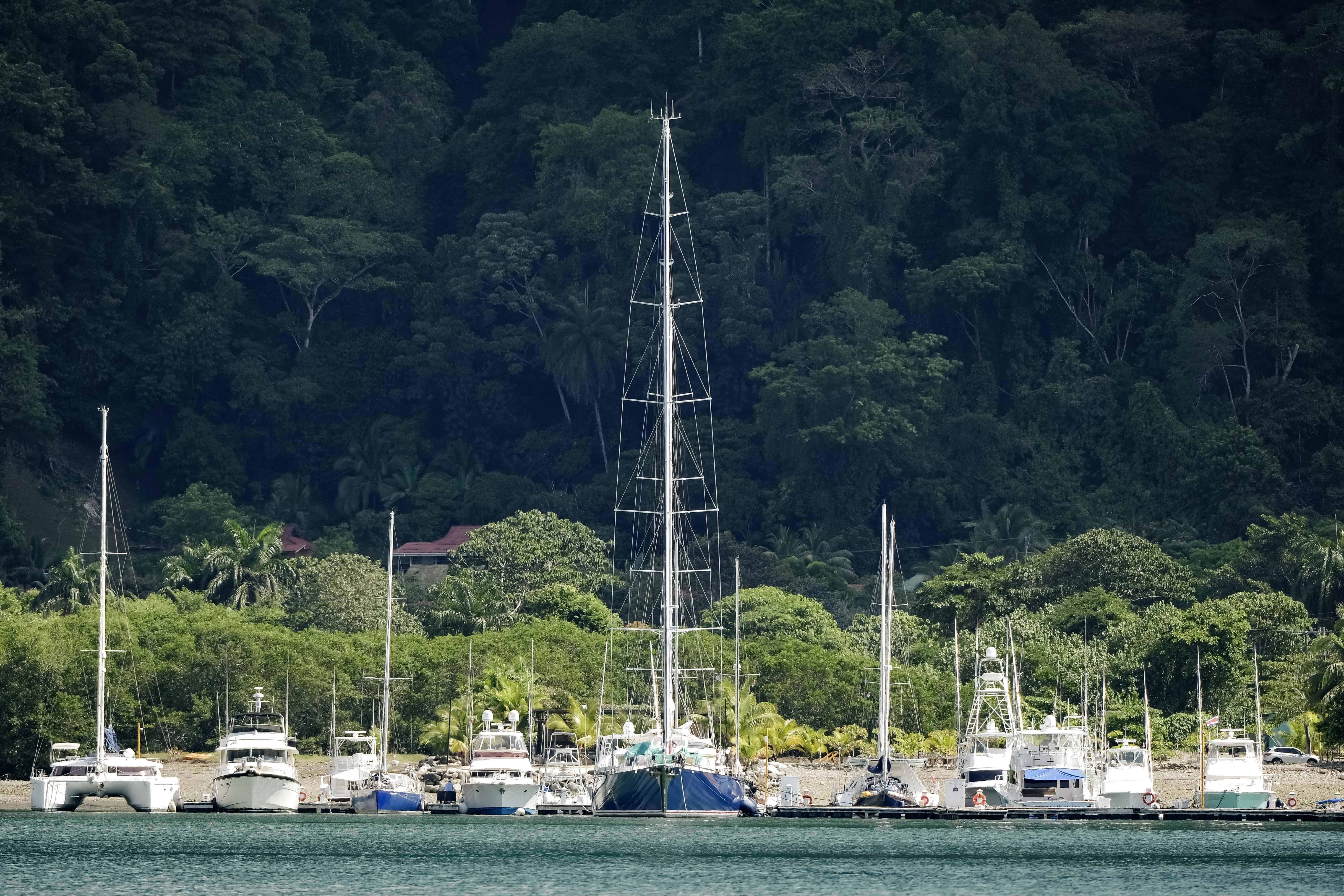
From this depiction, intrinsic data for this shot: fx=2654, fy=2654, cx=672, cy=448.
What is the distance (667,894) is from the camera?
58.5m

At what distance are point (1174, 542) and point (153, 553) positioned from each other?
4940 cm

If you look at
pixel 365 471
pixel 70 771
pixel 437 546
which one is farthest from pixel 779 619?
pixel 365 471

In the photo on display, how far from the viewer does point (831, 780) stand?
285 feet

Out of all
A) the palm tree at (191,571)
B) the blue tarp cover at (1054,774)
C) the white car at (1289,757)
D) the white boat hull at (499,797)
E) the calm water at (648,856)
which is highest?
the palm tree at (191,571)

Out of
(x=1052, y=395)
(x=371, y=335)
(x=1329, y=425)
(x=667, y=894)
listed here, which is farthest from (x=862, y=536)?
(x=667, y=894)

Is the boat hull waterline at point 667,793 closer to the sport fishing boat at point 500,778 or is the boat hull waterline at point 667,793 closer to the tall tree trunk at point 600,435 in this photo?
the sport fishing boat at point 500,778

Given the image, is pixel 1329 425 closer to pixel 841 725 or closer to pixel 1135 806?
pixel 841 725

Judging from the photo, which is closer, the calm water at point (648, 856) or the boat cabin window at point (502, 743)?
the calm water at point (648, 856)

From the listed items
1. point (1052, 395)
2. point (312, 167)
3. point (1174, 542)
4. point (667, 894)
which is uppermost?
point (312, 167)

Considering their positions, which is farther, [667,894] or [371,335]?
[371,335]

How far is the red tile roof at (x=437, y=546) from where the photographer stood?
13050cm

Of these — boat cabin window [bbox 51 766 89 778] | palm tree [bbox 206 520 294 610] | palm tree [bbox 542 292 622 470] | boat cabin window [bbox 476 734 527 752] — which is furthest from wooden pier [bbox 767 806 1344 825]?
palm tree [bbox 542 292 622 470]

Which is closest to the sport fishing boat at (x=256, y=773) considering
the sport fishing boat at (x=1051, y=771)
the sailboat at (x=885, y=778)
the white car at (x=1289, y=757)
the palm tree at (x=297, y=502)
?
the sailboat at (x=885, y=778)

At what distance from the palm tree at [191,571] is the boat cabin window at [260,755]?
33178 mm
